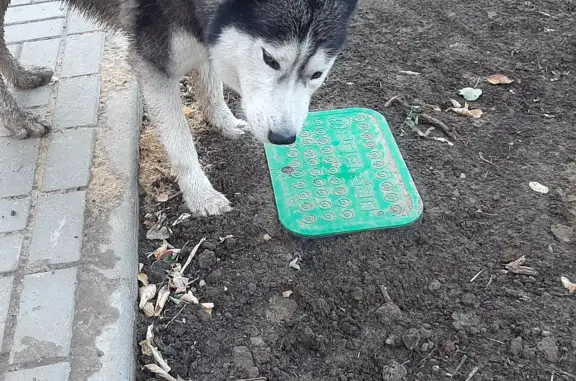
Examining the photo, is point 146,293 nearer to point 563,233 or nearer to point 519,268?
point 519,268

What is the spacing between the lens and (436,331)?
220cm

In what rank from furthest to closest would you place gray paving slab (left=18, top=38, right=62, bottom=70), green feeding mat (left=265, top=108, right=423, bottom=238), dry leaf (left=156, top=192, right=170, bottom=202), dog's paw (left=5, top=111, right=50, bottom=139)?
gray paving slab (left=18, top=38, right=62, bottom=70) → dog's paw (left=5, top=111, right=50, bottom=139) → dry leaf (left=156, top=192, right=170, bottom=202) → green feeding mat (left=265, top=108, right=423, bottom=238)

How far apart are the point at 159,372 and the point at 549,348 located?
4.47ft

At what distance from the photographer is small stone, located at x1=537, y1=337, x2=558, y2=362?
209 cm

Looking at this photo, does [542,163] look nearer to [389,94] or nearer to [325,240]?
[389,94]

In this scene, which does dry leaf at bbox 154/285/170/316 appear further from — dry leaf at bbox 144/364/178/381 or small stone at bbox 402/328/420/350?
small stone at bbox 402/328/420/350

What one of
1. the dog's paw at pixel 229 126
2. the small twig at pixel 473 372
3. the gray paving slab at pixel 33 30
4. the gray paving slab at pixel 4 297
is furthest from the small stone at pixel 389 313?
the gray paving slab at pixel 33 30

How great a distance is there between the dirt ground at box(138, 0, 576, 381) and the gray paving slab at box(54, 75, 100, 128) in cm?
31

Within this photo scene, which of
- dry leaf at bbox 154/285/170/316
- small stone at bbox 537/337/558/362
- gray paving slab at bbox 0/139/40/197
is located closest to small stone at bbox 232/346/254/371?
dry leaf at bbox 154/285/170/316

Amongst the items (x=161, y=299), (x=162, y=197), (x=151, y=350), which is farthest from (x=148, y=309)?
(x=162, y=197)

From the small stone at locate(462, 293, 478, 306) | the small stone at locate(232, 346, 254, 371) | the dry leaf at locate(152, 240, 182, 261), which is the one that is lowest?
the dry leaf at locate(152, 240, 182, 261)

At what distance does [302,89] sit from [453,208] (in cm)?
93

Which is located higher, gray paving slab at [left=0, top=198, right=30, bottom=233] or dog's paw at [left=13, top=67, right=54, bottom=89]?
dog's paw at [left=13, top=67, right=54, bottom=89]

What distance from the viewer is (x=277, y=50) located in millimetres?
2053
